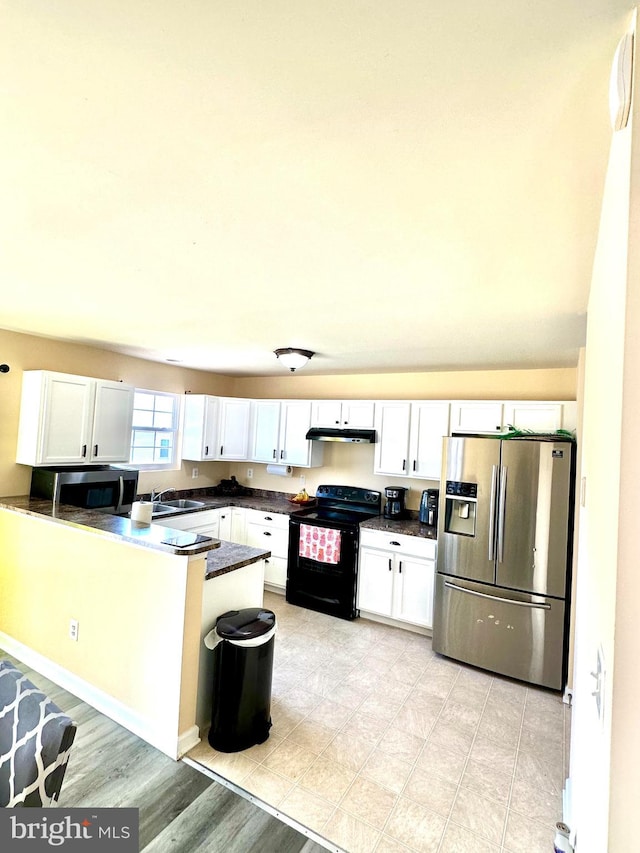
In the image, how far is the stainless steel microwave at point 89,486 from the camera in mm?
3465

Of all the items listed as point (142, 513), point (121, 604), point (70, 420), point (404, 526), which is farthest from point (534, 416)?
point (70, 420)

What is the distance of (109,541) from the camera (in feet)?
8.65

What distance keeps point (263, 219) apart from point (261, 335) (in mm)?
1765

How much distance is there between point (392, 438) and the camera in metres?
4.46

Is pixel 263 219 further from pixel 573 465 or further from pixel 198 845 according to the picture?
pixel 573 465

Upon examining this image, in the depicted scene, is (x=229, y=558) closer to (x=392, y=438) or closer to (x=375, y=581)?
(x=375, y=581)

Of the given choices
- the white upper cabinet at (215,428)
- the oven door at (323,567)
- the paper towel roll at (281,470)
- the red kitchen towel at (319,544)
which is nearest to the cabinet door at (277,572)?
the oven door at (323,567)

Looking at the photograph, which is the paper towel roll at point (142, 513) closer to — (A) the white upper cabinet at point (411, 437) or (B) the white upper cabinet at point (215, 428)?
(B) the white upper cabinet at point (215, 428)

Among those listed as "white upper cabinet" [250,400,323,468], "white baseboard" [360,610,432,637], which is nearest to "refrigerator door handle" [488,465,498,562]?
"white baseboard" [360,610,432,637]

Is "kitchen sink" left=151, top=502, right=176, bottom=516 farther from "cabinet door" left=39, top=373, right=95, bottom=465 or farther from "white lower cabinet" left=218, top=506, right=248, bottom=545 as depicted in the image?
"cabinet door" left=39, top=373, right=95, bottom=465

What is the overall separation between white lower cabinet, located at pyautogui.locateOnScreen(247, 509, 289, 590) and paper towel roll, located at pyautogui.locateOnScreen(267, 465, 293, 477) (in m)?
0.69

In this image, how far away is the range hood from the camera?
452 centimetres

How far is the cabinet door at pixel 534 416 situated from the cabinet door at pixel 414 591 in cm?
148

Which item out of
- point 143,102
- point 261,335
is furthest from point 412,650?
point 143,102
